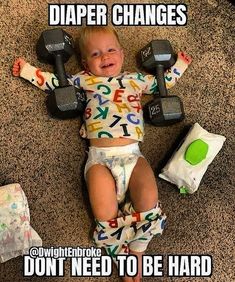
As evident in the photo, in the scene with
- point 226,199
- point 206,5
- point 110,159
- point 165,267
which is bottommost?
point 165,267

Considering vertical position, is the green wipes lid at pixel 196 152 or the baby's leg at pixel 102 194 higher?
the green wipes lid at pixel 196 152

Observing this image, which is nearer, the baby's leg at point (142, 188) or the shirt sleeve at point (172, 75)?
the baby's leg at point (142, 188)

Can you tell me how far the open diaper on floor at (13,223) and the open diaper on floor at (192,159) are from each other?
44cm

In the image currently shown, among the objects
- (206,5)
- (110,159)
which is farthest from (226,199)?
(206,5)

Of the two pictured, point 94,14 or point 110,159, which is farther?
point 94,14

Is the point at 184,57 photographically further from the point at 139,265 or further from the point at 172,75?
the point at 139,265

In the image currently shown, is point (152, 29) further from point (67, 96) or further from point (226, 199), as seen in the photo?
point (226, 199)

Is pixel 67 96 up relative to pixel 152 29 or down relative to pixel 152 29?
down

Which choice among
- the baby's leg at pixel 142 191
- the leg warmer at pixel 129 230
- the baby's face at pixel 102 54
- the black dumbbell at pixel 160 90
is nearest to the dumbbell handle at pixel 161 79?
the black dumbbell at pixel 160 90

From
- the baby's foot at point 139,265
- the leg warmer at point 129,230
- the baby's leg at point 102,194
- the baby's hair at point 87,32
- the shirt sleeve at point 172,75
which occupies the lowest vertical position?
the baby's foot at point 139,265

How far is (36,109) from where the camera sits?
159cm

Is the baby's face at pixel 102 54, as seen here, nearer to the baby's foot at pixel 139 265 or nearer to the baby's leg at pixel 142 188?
the baby's leg at pixel 142 188

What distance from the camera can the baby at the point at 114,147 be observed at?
148 cm

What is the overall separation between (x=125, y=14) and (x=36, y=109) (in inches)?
17.5
